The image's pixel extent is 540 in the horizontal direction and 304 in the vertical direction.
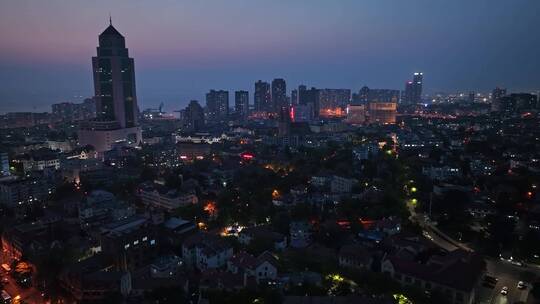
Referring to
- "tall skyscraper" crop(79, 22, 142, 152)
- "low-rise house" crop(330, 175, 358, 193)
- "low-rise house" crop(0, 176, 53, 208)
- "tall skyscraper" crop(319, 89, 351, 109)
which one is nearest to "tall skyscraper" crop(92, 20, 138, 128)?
"tall skyscraper" crop(79, 22, 142, 152)

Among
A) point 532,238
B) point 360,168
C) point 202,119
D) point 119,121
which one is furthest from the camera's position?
point 202,119

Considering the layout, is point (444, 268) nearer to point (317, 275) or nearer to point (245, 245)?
point (317, 275)

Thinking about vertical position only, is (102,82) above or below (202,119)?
above

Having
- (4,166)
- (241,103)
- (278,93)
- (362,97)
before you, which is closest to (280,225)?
(4,166)

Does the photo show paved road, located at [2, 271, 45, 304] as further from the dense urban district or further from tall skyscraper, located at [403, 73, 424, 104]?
tall skyscraper, located at [403, 73, 424, 104]

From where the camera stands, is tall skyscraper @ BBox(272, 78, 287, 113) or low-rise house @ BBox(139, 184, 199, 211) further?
tall skyscraper @ BBox(272, 78, 287, 113)

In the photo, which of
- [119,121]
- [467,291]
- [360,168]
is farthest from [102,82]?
[467,291]
